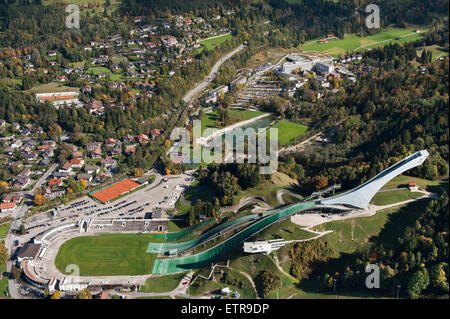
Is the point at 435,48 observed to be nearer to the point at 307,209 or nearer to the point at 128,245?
the point at 307,209

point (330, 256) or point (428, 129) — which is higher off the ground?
point (428, 129)

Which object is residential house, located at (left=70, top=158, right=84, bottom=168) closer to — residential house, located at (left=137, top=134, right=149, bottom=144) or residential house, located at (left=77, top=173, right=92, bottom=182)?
residential house, located at (left=77, top=173, right=92, bottom=182)

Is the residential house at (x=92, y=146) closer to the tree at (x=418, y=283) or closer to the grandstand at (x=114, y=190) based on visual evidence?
the grandstand at (x=114, y=190)

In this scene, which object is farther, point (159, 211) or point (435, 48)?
point (435, 48)

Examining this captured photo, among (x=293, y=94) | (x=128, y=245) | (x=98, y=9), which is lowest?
(x=128, y=245)

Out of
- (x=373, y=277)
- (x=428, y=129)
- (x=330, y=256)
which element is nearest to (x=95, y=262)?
(x=330, y=256)

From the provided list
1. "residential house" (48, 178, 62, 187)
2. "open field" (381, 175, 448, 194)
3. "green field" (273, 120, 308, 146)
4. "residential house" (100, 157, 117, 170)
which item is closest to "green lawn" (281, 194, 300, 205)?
"open field" (381, 175, 448, 194)
